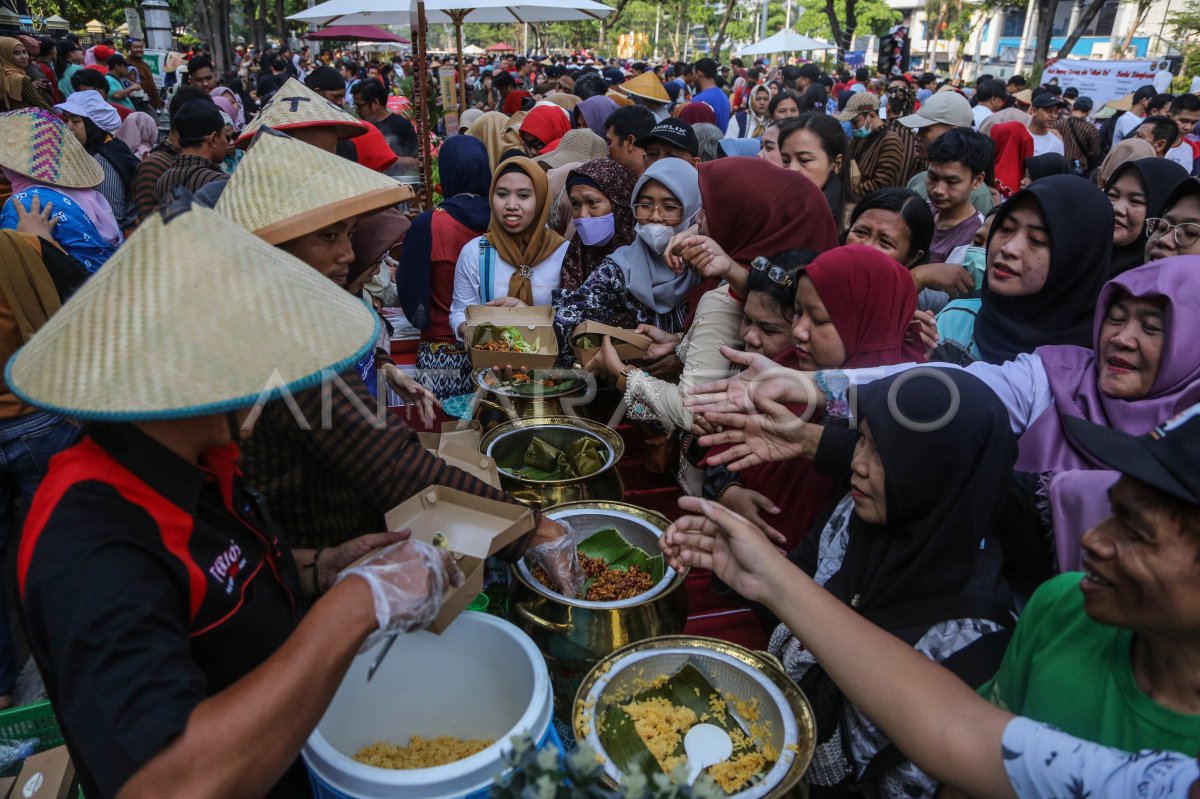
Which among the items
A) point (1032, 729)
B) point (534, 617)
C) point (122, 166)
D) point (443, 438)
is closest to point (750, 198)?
point (443, 438)

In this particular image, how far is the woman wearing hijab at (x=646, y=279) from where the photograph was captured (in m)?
3.24

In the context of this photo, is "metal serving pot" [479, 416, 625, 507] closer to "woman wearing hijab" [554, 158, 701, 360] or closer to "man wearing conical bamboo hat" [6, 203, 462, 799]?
"woman wearing hijab" [554, 158, 701, 360]

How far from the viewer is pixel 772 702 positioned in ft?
4.66

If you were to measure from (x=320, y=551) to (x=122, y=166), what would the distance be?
611cm

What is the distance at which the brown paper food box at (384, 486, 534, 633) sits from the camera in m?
1.57

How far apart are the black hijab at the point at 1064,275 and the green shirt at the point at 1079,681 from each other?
57.6 inches

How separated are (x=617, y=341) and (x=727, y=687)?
172 centimetres

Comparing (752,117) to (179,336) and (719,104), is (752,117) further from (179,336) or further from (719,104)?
(179,336)

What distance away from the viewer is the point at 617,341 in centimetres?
299

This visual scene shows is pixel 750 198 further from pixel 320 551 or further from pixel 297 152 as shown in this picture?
pixel 320 551

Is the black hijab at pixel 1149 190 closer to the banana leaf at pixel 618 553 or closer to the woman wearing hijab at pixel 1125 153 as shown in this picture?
the woman wearing hijab at pixel 1125 153

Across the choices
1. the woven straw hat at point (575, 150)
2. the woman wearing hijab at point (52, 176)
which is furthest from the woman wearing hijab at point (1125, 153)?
the woman wearing hijab at point (52, 176)

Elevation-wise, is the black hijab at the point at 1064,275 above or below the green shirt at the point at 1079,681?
above

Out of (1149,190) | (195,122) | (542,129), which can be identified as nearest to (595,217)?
(1149,190)
